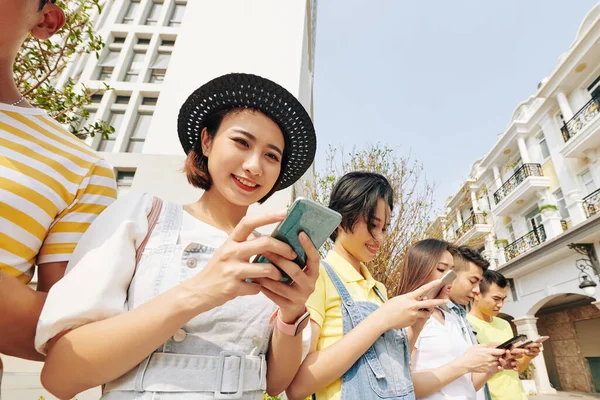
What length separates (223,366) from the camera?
893 mm

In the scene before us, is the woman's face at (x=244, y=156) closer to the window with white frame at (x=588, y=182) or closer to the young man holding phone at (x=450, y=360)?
the young man holding phone at (x=450, y=360)

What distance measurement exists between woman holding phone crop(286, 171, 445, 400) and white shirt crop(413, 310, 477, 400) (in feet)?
1.82

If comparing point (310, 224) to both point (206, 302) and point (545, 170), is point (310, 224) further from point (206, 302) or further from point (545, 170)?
point (545, 170)

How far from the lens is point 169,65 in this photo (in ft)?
34.0

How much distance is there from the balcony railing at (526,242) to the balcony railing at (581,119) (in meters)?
3.65

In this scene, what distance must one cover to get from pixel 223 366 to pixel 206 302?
263 mm

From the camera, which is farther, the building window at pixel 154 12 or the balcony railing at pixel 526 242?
the building window at pixel 154 12

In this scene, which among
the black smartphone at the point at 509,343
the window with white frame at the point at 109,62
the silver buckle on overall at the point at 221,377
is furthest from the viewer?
the window with white frame at the point at 109,62

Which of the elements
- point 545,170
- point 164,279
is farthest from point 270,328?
point 545,170

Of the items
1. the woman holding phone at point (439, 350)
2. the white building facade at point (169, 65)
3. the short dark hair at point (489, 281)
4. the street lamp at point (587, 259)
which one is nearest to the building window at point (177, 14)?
the white building facade at point (169, 65)

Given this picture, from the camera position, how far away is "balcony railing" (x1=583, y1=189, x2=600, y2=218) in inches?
413

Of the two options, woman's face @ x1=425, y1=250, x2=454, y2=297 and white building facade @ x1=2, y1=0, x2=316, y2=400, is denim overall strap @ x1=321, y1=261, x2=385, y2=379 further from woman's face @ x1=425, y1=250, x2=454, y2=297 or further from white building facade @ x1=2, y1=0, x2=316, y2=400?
white building facade @ x1=2, y1=0, x2=316, y2=400

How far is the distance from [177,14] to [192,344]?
16.1 metres

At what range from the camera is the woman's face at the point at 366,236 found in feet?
5.74
